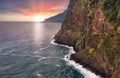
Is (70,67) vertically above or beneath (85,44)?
beneath

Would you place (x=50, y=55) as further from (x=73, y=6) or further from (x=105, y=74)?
(x=73, y=6)

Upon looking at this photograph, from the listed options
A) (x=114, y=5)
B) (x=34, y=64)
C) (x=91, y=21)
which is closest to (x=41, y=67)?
(x=34, y=64)

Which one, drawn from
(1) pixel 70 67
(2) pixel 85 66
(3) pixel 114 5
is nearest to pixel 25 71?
(1) pixel 70 67

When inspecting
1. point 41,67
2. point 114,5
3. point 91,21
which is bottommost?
point 41,67

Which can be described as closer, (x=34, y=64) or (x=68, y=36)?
(x=34, y=64)

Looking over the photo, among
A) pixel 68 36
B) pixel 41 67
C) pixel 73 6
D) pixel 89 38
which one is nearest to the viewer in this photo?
pixel 41 67

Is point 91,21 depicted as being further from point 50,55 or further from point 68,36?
point 68,36

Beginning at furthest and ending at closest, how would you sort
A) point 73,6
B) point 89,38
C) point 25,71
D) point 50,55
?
point 73,6
point 50,55
point 89,38
point 25,71

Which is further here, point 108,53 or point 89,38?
point 89,38

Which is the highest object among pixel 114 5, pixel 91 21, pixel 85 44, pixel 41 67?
pixel 114 5
